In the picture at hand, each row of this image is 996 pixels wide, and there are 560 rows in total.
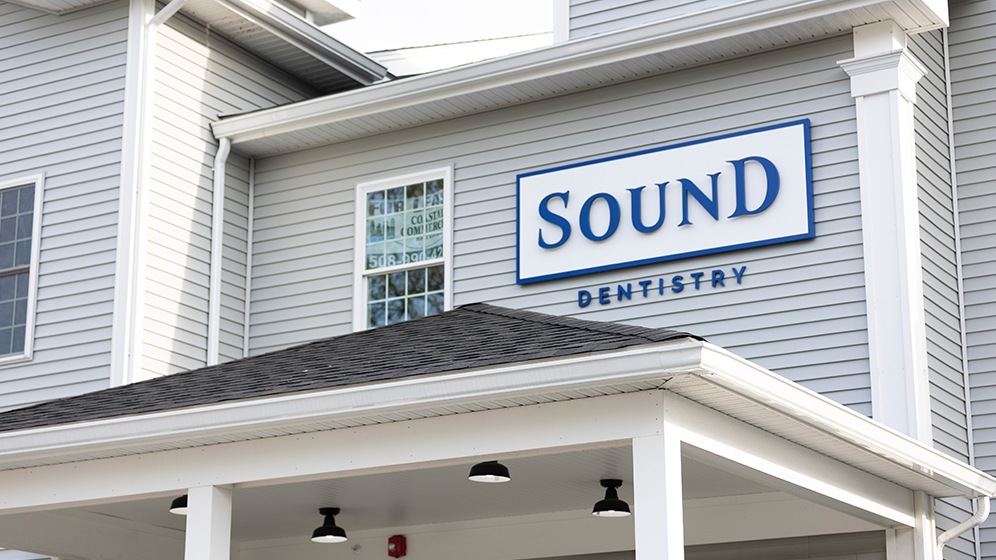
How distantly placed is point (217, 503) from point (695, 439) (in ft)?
9.13

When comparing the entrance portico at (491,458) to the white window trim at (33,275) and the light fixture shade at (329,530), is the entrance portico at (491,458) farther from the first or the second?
the white window trim at (33,275)

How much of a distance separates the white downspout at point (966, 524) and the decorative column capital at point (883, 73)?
9.56 ft

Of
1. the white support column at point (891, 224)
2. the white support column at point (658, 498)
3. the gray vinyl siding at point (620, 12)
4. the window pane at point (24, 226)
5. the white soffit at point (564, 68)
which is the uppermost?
the gray vinyl siding at point (620, 12)

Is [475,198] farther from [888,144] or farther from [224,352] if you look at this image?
[888,144]

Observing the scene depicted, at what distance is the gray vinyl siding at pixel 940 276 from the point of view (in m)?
9.83

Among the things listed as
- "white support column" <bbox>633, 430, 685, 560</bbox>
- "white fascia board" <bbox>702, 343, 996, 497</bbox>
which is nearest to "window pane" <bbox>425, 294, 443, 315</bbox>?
"white fascia board" <bbox>702, 343, 996, 497</bbox>

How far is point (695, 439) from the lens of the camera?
6.90m

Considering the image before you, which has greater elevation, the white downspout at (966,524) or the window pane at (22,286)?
the window pane at (22,286)

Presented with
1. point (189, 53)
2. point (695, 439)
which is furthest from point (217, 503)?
point (189, 53)

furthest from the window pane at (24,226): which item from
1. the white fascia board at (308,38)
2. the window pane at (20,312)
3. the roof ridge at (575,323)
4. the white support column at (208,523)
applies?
the white support column at (208,523)

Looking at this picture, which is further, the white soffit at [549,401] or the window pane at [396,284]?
the window pane at [396,284]

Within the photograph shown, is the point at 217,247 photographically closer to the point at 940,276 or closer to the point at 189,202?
the point at 189,202

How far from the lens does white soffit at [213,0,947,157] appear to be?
33.4ft

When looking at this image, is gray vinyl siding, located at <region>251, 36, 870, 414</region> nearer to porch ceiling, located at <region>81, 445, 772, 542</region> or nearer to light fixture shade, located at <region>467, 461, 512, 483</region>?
porch ceiling, located at <region>81, 445, 772, 542</region>
